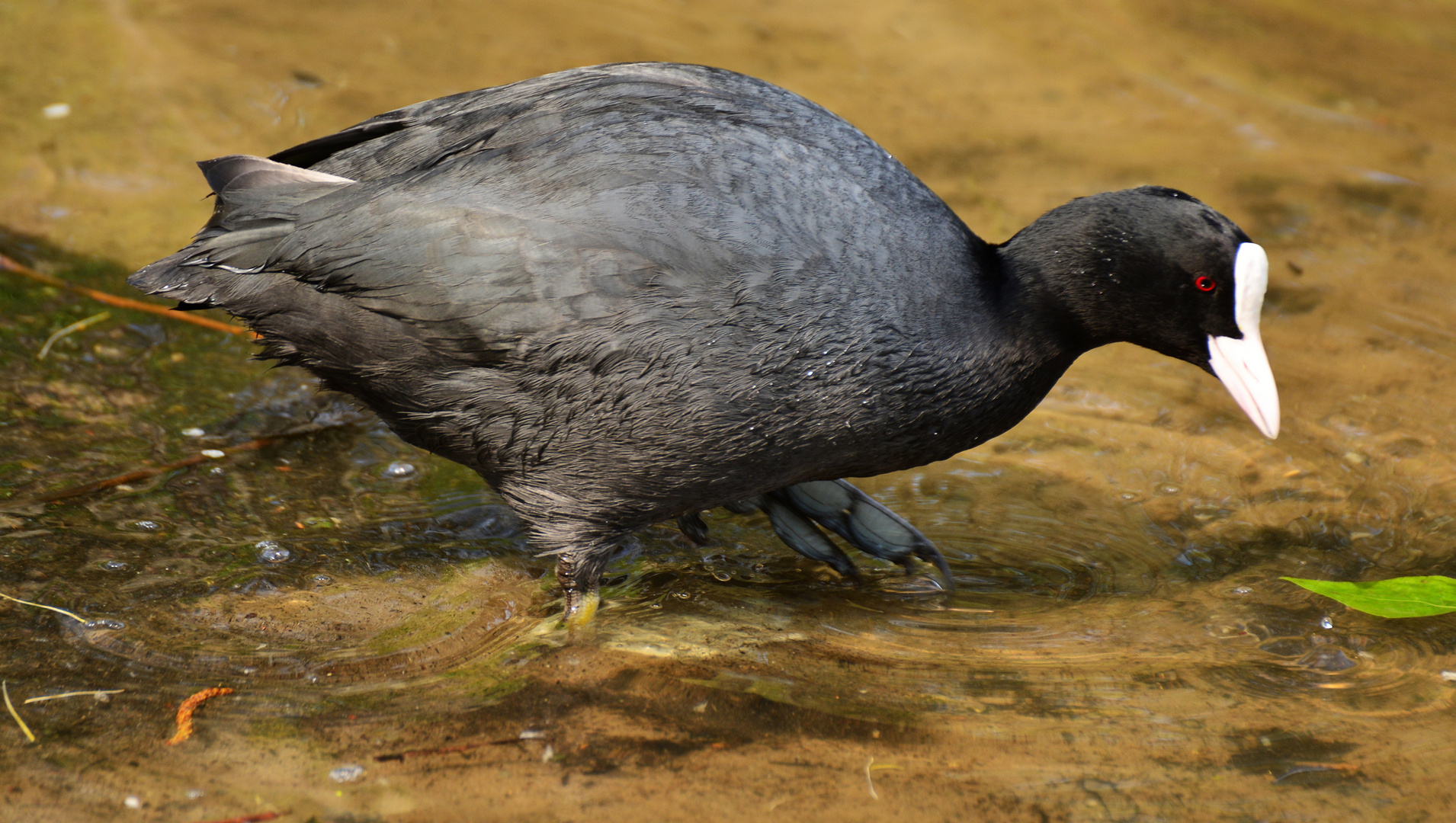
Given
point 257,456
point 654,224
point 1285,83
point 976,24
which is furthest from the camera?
point 976,24

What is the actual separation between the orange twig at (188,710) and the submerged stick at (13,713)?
0.88 ft

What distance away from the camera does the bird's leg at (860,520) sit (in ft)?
11.5

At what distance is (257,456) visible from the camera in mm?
3807

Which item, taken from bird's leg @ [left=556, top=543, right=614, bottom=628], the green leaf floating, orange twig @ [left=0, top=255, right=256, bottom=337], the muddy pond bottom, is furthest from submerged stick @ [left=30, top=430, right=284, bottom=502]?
the green leaf floating

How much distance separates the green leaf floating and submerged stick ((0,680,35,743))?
9.20 ft

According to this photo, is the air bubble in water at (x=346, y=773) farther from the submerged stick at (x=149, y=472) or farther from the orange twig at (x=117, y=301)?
the orange twig at (x=117, y=301)

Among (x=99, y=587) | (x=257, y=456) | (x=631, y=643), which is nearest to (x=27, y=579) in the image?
(x=99, y=587)

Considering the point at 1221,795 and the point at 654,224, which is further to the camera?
the point at 654,224

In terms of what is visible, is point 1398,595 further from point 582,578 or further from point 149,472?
point 149,472

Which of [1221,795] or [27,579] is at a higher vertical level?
[27,579]

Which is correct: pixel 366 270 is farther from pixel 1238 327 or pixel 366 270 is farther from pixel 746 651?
pixel 1238 327

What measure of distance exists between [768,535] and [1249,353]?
1507 mm

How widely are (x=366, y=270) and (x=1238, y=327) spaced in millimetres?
2027

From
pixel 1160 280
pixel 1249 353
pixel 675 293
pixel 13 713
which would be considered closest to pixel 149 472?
pixel 13 713
